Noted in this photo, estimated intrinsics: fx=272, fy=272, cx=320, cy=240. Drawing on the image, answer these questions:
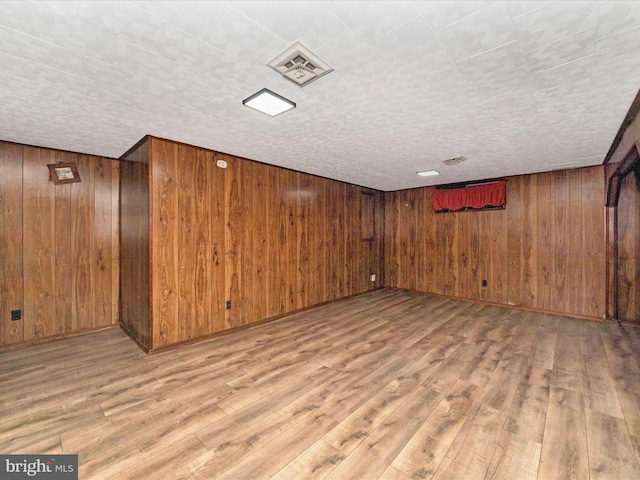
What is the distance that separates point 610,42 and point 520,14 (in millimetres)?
640

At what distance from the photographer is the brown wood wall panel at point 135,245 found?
117 inches

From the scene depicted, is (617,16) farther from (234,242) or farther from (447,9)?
(234,242)

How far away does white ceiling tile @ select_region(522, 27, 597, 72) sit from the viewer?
4.77 ft

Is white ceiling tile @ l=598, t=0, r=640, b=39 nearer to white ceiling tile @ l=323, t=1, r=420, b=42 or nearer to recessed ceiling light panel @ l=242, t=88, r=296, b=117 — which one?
white ceiling tile @ l=323, t=1, r=420, b=42

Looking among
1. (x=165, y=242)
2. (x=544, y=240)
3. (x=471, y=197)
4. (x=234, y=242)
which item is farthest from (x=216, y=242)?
(x=544, y=240)

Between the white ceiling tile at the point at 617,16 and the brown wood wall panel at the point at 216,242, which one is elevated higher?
the white ceiling tile at the point at 617,16

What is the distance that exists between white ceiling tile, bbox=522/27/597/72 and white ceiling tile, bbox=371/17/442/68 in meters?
0.59

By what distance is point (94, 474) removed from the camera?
1.44m

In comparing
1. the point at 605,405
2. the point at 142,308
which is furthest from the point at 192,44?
the point at 605,405

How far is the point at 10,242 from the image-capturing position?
3020 millimetres

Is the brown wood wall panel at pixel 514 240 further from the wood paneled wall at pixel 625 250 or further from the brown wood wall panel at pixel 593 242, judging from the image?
the wood paneled wall at pixel 625 250

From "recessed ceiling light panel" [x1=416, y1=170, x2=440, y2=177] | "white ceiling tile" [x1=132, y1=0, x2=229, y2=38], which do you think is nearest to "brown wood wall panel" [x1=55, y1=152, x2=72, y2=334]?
"white ceiling tile" [x1=132, y1=0, x2=229, y2=38]

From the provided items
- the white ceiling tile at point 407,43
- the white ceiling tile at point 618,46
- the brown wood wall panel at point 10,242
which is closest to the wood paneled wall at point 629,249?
the white ceiling tile at point 618,46

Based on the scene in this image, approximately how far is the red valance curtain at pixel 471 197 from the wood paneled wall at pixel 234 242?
80.4 inches
